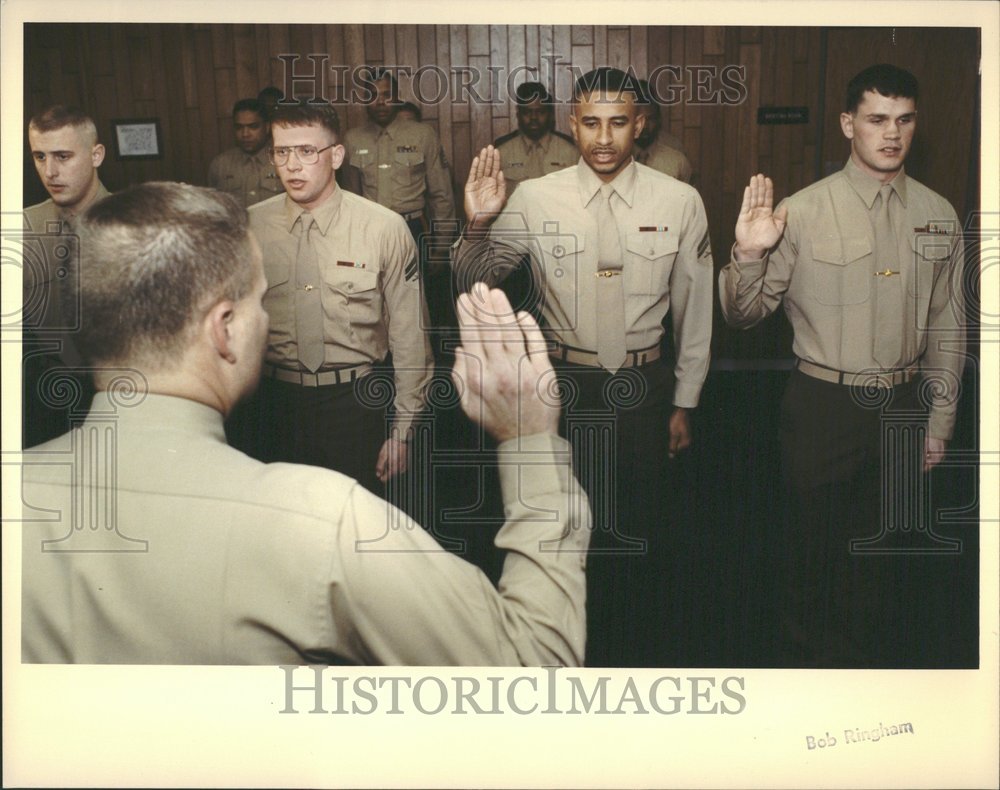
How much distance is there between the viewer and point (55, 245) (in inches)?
110

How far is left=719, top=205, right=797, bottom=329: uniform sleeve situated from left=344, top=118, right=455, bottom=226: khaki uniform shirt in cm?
69

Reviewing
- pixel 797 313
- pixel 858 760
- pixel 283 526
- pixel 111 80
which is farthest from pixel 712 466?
pixel 111 80

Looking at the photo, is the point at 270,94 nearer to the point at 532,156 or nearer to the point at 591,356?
the point at 532,156

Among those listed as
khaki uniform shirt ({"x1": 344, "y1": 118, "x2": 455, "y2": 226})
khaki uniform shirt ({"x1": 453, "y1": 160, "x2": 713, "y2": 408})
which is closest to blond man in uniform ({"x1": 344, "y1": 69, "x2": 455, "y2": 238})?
khaki uniform shirt ({"x1": 344, "y1": 118, "x2": 455, "y2": 226})

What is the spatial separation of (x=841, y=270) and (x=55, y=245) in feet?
6.20

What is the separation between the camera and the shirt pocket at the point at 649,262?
2.82 m

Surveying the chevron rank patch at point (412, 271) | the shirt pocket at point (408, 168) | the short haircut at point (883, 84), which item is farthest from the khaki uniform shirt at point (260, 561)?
the short haircut at point (883, 84)

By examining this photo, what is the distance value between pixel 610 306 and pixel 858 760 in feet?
4.12

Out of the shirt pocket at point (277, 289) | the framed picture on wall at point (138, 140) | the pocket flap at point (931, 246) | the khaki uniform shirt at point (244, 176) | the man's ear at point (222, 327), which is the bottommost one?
the man's ear at point (222, 327)

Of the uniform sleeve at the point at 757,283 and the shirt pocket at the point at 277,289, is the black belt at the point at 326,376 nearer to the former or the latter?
the shirt pocket at the point at 277,289

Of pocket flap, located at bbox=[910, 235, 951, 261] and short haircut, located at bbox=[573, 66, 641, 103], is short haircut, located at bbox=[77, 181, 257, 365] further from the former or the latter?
pocket flap, located at bbox=[910, 235, 951, 261]

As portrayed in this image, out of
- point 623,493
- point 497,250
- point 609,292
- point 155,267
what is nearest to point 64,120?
point 155,267

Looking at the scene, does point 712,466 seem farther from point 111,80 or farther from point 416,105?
point 111,80

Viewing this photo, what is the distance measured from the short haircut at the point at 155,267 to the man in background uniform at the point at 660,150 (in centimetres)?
97
